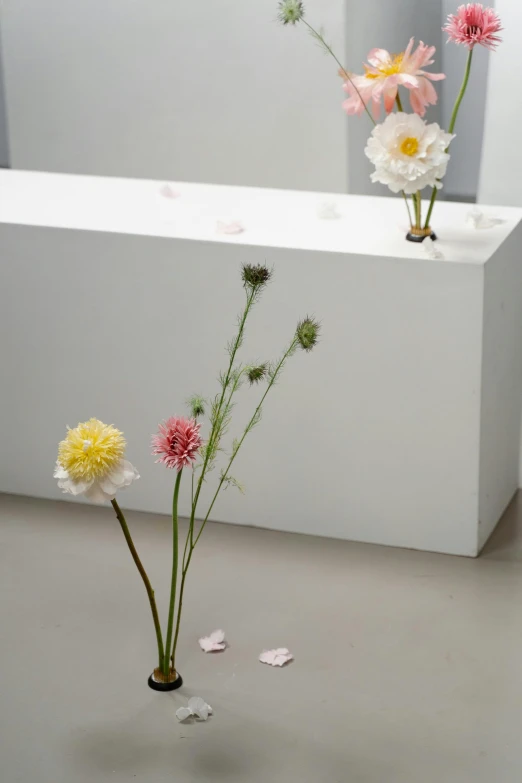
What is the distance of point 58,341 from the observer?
2.47m

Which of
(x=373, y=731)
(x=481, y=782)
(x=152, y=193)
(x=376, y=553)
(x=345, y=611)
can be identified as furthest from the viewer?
(x=152, y=193)

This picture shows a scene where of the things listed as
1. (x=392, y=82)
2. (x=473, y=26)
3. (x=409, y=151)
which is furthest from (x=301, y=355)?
(x=473, y=26)

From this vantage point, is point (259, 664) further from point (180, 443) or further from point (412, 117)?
point (412, 117)

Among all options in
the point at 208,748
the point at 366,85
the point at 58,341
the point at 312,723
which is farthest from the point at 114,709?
the point at 366,85

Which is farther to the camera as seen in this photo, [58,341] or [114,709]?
[58,341]

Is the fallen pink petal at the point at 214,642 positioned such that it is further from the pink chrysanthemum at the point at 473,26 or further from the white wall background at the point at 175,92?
the white wall background at the point at 175,92

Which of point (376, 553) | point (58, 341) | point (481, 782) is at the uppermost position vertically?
point (58, 341)

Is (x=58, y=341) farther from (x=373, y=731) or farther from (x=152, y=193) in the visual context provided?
(x=373, y=731)

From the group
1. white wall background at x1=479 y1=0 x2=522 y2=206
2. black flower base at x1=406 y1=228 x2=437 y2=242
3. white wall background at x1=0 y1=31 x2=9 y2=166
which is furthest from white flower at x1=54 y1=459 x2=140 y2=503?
white wall background at x1=0 y1=31 x2=9 y2=166

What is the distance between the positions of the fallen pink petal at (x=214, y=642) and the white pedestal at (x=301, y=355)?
407mm

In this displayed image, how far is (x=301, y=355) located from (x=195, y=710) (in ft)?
2.42

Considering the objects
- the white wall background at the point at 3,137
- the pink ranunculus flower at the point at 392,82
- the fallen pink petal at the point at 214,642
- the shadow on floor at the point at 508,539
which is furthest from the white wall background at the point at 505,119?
the white wall background at the point at 3,137

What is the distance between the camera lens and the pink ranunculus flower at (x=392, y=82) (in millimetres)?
2191

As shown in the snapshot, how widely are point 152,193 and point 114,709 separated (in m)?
1.26
